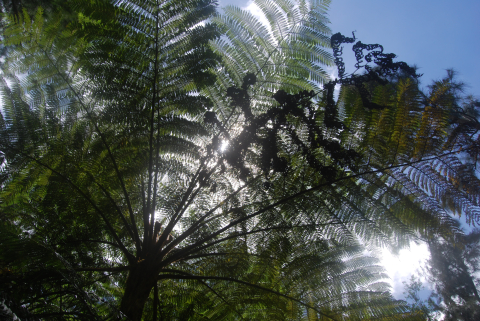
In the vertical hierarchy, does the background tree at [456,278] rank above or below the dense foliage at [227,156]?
above

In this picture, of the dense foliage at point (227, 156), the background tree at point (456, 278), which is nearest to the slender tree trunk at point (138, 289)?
the dense foliage at point (227, 156)

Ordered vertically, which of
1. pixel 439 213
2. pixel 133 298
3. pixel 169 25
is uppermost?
pixel 169 25

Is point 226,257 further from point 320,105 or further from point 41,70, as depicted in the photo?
point 41,70

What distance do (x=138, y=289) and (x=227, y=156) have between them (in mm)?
904

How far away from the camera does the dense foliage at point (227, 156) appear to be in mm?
1609

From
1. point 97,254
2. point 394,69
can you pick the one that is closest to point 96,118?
point 97,254

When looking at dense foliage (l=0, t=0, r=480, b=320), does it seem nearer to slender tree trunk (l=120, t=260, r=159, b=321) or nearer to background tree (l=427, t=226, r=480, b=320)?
slender tree trunk (l=120, t=260, r=159, b=321)

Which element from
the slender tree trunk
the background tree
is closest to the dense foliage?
the slender tree trunk

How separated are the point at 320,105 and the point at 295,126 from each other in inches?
8.2

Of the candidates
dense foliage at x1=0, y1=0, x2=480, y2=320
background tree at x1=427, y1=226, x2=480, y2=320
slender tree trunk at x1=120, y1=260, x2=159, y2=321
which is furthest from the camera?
background tree at x1=427, y1=226, x2=480, y2=320

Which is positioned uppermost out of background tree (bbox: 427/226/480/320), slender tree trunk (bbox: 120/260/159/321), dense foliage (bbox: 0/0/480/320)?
background tree (bbox: 427/226/480/320)

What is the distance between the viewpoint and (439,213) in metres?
1.50

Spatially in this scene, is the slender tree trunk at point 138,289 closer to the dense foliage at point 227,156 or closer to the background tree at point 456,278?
the dense foliage at point 227,156

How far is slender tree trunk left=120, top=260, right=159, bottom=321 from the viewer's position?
1.38 meters
